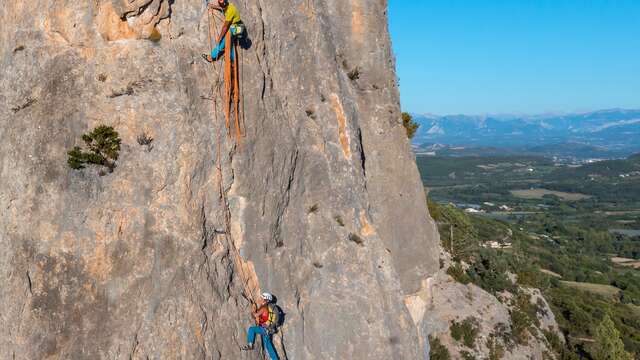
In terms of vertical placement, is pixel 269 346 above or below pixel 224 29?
below

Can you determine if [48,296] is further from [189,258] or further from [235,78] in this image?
[235,78]

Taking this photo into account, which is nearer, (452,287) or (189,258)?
(189,258)

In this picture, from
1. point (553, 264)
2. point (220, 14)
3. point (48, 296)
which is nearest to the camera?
point (48, 296)

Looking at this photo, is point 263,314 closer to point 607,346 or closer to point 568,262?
point 607,346

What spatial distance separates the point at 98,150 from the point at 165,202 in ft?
6.34

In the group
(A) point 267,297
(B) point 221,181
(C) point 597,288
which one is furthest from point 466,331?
(C) point 597,288

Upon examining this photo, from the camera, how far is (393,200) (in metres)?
20.5

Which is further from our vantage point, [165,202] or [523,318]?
[523,318]

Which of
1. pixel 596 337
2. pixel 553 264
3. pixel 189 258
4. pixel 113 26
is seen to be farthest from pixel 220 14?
pixel 553 264

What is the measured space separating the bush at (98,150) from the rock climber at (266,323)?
5.14 m

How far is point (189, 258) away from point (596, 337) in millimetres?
45905

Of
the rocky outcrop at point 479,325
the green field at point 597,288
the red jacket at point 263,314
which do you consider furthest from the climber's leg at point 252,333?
the green field at point 597,288

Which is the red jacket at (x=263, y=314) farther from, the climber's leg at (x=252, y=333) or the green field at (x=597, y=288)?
the green field at (x=597, y=288)

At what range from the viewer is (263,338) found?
12.8 m
